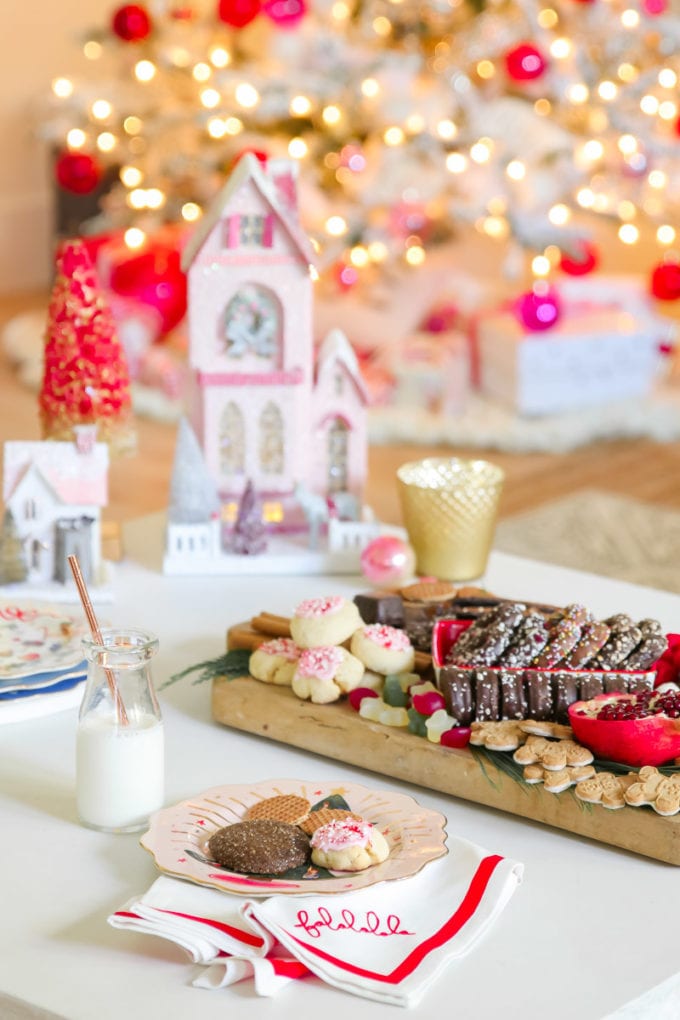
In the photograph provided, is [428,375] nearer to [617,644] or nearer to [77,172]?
[77,172]

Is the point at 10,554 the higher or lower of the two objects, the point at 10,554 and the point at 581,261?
the lower

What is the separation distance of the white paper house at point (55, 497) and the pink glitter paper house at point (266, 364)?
192 mm

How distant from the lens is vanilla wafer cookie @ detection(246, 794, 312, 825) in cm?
116

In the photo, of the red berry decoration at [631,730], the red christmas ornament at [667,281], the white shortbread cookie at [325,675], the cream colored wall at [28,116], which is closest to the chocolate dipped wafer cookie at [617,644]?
the red berry decoration at [631,730]

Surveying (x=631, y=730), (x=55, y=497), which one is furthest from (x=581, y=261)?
(x=631, y=730)

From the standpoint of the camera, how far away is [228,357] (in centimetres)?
186

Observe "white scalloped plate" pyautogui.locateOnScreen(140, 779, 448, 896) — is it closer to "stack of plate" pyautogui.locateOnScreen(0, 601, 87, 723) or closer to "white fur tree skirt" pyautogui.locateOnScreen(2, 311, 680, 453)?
"stack of plate" pyautogui.locateOnScreen(0, 601, 87, 723)

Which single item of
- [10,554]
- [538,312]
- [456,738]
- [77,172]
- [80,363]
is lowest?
[456,738]

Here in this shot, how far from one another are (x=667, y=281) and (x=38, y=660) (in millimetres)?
3144

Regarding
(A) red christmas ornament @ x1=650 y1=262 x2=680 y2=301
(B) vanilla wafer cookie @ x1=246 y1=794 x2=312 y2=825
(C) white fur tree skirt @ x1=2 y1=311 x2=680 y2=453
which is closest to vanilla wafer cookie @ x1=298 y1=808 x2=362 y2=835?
(B) vanilla wafer cookie @ x1=246 y1=794 x2=312 y2=825

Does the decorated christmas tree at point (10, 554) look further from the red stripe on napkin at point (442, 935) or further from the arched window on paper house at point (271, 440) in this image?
the red stripe on napkin at point (442, 935)

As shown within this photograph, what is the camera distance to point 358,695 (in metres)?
1.33

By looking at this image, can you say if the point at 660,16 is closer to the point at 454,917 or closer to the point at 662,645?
the point at 662,645

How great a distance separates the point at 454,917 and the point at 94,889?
0.26 metres
